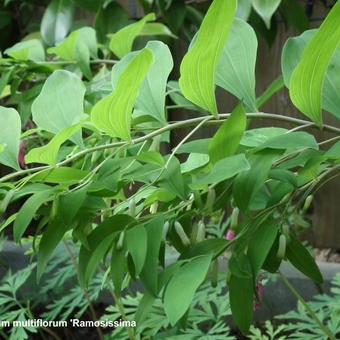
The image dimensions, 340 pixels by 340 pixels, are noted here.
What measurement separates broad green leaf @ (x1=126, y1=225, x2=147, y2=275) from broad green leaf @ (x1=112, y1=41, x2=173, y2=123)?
0.12 metres

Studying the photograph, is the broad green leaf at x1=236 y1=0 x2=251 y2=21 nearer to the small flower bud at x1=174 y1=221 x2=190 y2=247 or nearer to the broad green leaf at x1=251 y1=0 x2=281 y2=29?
the broad green leaf at x1=251 y1=0 x2=281 y2=29

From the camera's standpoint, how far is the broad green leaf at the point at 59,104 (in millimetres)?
662

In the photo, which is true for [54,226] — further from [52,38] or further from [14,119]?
[52,38]

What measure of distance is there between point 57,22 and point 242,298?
1381 mm

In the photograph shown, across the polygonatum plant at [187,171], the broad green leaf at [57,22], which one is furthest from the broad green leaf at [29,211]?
the broad green leaf at [57,22]

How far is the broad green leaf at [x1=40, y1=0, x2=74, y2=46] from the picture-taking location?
1844 millimetres

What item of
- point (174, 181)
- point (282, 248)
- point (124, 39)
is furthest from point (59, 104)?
point (124, 39)

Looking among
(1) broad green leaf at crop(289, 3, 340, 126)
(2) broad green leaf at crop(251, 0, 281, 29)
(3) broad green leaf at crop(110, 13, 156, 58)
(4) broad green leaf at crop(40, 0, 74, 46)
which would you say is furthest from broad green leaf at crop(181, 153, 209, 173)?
Result: (4) broad green leaf at crop(40, 0, 74, 46)

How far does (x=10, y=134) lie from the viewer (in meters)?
0.65

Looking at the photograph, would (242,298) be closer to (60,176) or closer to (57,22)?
(60,176)

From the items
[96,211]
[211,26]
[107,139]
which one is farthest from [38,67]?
[211,26]

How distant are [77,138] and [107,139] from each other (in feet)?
0.23

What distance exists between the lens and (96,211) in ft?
2.13

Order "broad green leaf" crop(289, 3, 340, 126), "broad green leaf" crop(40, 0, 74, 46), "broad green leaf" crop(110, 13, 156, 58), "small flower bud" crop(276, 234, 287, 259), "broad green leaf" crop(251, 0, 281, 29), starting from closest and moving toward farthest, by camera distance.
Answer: "broad green leaf" crop(289, 3, 340, 126)
"small flower bud" crop(276, 234, 287, 259)
"broad green leaf" crop(110, 13, 156, 58)
"broad green leaf" crop(251, 0, 281, 29)
"broad green leaf" crop(40, 0, 74, 46)
